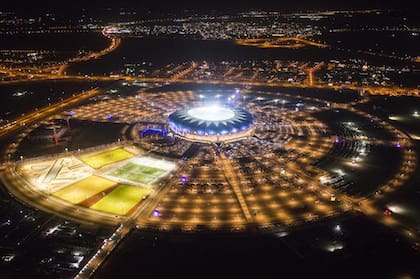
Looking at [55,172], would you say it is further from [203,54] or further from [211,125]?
[203,54]

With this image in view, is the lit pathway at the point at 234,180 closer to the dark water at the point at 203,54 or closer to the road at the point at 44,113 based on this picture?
the road at the point at 44,113

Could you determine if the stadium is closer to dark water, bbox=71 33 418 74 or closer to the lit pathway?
the lit pathway

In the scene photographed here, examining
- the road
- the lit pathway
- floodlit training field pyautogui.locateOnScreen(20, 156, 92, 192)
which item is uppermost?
the road

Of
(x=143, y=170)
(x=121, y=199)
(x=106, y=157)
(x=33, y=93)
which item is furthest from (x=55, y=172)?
(x=33, y=93)

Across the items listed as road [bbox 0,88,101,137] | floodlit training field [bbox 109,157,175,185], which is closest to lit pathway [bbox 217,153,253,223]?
floodlit training field [bbox 109,157,175,185]

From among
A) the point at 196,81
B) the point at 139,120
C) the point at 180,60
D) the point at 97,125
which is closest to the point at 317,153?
the point at 139,120

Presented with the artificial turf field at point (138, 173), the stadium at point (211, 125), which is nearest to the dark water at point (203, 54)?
the stadium at point (211, 125)

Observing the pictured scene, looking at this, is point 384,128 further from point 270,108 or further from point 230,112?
point 230,112
